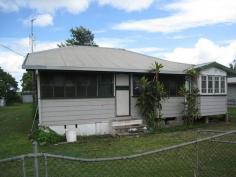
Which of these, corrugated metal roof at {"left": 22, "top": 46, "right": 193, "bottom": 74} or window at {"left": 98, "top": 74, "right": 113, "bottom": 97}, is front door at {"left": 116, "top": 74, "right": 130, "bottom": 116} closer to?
window at {"left": 98, "top": 74, "right": 113, "bottom": 97}

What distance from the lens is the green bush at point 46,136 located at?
11.4 meters

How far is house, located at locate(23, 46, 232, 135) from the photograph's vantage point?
12.5 meters

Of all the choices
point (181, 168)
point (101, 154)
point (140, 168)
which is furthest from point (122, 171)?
point (101, 154)

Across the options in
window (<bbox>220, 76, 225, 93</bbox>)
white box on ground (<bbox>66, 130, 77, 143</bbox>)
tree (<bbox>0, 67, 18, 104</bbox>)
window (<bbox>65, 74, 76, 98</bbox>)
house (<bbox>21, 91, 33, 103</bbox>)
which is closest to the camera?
white box on ground (<bbox>66, 130, 77, 143</bbox>)

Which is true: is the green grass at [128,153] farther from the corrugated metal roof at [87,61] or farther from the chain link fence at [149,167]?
the corrugated metal roof at [87,61]

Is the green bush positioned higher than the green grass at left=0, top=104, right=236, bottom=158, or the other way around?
the green bush

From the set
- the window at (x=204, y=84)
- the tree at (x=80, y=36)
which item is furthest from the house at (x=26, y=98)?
the window at (x=204, y=84)

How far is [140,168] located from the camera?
6871mm

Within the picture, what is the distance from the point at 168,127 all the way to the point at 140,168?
8653mm

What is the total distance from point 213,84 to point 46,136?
404 inches

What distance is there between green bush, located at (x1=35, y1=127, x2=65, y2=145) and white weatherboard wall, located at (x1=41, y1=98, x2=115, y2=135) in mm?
336

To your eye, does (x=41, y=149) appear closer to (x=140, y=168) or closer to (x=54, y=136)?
(x=54, y=136)

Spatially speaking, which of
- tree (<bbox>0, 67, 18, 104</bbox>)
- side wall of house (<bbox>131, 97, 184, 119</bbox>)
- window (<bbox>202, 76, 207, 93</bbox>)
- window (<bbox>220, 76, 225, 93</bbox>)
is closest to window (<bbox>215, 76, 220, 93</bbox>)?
window (<bbox>220, 76, 225, 93</bbox>)

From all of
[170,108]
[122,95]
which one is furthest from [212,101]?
[122,95]
